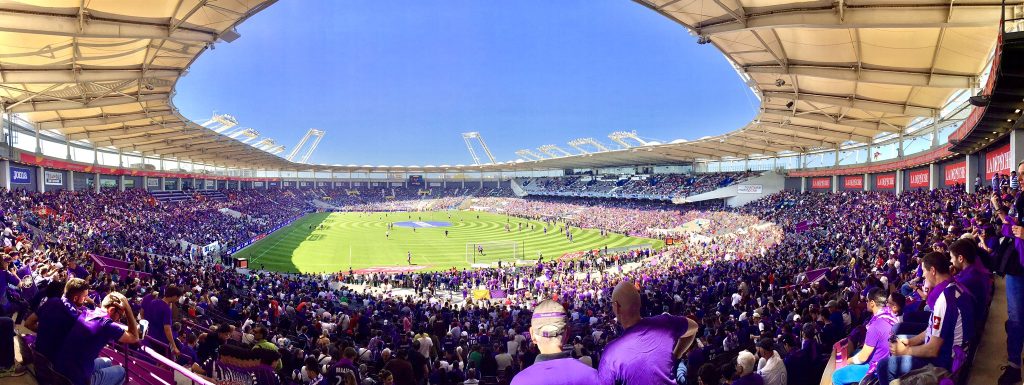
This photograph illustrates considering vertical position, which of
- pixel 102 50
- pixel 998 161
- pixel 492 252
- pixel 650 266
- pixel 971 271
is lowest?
pixel 492 252

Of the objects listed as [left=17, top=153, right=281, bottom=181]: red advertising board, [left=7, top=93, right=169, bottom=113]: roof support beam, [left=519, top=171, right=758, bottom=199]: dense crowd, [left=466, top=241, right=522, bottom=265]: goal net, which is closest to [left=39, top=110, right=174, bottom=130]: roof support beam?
[left=17, top=153, right=281, bottom=181]: red advertising board

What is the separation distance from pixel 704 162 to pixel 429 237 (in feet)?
114

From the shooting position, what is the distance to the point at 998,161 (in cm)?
1692

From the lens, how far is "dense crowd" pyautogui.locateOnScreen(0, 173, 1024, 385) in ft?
11.4

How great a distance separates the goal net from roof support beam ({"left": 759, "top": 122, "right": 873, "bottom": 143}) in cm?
1914

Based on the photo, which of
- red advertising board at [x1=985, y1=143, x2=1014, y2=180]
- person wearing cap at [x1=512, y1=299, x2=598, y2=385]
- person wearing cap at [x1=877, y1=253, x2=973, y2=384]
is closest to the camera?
person wearing cap at [x1=512, y1=299, x2=598, y2=385]

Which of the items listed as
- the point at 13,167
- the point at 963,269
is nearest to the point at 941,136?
the point at 963,269

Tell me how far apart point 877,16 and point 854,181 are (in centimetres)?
2982

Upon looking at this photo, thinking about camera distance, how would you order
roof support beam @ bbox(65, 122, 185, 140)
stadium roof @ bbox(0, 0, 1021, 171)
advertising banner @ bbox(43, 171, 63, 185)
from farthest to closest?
advertising banner @ bbox(43, 171, 63, 185) → roof support beam @ bbox(65, 122, 185, 140) → stadium roof @ bbox(0, 0, 1021, 171)

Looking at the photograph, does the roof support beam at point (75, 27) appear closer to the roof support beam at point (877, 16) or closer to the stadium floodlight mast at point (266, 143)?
the roof support beam at point (877, 16)

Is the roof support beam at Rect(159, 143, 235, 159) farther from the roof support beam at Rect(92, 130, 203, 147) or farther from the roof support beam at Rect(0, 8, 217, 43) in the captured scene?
the roof support beam at Rect(0, 8, 217, 43)

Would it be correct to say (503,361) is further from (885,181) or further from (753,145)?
(753,145)

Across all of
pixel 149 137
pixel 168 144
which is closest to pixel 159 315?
pixel 149 137

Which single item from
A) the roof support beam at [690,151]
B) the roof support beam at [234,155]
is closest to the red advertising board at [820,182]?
the roof support beam at [690,151]
